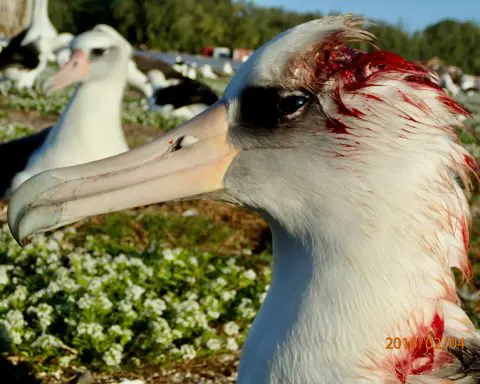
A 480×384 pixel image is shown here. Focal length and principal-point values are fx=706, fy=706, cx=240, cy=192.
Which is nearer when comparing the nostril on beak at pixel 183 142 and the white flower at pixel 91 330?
the nostril on beak at pixel 183 142

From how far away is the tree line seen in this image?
117 ft

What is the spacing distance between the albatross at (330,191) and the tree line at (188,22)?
31756mm

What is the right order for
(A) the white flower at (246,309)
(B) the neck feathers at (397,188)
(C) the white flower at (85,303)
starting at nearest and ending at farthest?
(B) the neck feathers at (397,188) < (C) the white flower at (85,303) < (A) the white flower at (246,309)

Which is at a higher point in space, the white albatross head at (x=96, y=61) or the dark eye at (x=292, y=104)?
the dark eye at (x=292, y=104)

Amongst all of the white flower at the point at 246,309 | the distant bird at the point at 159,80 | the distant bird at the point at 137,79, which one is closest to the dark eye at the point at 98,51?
the distant bird at the point at 137,79

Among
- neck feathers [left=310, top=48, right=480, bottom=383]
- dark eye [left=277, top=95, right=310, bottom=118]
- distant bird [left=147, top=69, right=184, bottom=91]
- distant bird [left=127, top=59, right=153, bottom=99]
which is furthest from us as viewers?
distant bird [left=147, top=69, right=184, bottom=91]

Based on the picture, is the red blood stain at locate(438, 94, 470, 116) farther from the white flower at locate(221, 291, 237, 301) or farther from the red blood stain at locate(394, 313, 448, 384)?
the white flower at locate(221, 291, 237, 301)

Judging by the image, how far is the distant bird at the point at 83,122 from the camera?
502 centimetres

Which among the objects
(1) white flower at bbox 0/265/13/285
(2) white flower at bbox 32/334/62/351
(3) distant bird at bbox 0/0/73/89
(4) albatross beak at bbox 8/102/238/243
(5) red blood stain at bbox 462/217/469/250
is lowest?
(3) distant bird at bbox 0/0/73/89

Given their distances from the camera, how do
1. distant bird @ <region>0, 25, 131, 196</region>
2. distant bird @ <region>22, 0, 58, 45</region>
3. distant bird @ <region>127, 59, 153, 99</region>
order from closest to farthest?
distant bird @ <region>0, 25, 131, 196</region>, distant bird @ <region>127, 59, 153, 99</region>, distant bird @ <region>22, 0, 58, 45</region>

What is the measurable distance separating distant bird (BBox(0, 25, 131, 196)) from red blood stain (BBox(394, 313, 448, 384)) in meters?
3.70

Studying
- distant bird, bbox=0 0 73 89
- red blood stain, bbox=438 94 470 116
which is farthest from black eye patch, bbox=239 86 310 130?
distant bird, bbox=0 0 73 89

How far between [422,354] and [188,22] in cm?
3703

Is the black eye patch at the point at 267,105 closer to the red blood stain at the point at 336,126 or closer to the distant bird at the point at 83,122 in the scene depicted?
the red blood stain at the point at 336,126
